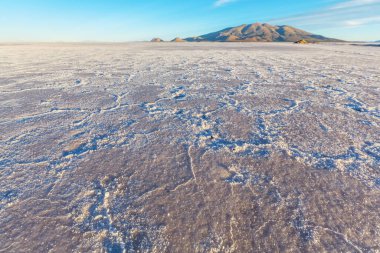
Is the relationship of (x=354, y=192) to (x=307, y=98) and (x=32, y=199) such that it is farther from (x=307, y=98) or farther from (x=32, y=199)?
(x=307, y=98)

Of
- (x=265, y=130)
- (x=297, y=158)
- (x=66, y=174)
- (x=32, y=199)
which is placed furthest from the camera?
(x=265, y=130)

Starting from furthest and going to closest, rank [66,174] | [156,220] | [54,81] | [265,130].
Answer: [54,81] < [265,130] < [66,174] < [156,220]

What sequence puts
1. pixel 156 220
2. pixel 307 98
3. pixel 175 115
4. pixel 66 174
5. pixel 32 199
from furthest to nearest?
pixel 307 98
pixel 175 115
pixel 66 174
pixel 32 199
pixel 156 220

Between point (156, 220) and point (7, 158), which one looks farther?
point (7, 158)

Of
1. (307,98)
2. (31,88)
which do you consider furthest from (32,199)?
(31,88)

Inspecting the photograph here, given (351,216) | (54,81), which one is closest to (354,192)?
(351,216)

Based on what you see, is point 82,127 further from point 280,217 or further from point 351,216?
point 351,216
